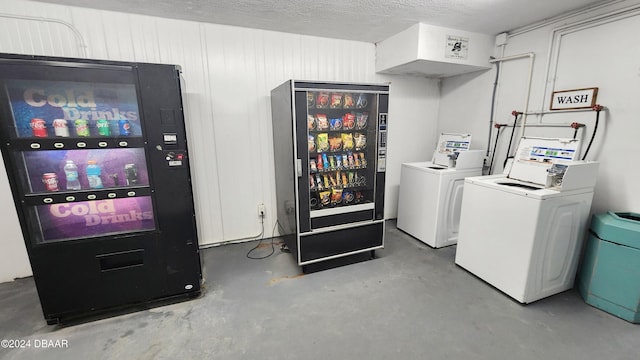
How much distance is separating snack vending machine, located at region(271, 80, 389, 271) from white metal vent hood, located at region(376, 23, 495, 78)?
70 cm

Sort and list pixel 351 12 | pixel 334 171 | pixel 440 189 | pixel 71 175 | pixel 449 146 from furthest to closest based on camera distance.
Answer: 1. pixel 449 146
2. pixel 440 189
3. pixel 334 171
4. pixel 351 12
5. pixel 71 175

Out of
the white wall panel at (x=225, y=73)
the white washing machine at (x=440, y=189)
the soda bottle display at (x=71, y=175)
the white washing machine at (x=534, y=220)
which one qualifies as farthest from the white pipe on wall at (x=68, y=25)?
the white washing machine at (x=534, y=220)

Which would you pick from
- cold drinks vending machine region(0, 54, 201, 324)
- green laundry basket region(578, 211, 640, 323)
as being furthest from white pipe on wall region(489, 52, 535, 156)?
cold drinks vending machine region(0, 54, 201, 324)

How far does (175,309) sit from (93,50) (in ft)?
8.01

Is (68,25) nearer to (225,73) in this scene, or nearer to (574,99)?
(225,73)

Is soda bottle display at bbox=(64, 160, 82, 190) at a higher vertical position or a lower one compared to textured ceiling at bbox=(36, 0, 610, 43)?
lower

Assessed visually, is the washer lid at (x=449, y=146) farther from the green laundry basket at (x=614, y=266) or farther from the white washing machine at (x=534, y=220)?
the green laundry basket at (x=614, y=266)

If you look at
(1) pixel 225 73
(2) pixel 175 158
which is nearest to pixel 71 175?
(2) pixel 175 158

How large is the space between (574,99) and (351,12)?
7.32ft

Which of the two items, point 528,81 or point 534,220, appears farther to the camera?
point 528,81

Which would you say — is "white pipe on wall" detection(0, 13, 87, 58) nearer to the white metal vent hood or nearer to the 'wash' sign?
the white metal vent hood

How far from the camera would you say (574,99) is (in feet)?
7.88

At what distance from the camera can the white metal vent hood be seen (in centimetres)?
269

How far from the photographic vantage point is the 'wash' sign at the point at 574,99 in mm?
2288
